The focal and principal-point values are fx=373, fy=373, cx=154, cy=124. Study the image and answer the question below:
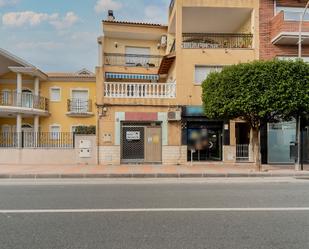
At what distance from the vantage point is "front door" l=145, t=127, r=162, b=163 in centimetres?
2161

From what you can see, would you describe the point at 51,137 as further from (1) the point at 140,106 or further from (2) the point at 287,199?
(2) the point at 287,199

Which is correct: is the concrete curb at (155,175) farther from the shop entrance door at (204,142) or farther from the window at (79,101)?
the window at (79,101)

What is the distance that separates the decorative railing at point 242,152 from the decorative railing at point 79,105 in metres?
15.1

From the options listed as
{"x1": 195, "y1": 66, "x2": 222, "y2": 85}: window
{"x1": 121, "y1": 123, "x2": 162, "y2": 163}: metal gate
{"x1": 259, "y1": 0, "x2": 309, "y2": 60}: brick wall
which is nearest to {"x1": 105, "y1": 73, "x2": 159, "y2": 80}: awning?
{"x1": 195, "y1": 66, "x2": 222, "y2": 85}: window

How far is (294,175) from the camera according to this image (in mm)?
16828

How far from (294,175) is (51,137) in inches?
537

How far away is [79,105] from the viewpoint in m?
32.5

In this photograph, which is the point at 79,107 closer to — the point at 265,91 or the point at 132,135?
the point at 132,135

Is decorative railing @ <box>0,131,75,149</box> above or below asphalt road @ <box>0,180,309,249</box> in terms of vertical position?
above

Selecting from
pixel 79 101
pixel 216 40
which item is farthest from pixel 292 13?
pixel 79 101

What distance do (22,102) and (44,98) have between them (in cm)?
247

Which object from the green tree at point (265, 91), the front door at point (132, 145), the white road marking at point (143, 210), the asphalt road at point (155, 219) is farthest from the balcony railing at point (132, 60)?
the white road marking at point (143, 210)

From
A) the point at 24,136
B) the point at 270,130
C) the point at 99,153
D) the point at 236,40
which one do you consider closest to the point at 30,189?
the point at 99,153

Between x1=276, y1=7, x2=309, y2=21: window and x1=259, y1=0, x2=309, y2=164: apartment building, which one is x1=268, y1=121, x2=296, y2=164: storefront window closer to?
x1=259, y1=0, x2=309, y2=164: apartment building
